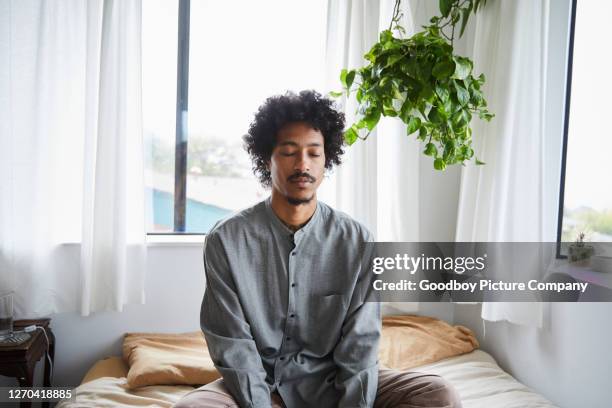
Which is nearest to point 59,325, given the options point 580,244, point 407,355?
point 407,355

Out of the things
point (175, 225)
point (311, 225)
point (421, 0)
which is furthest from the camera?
point (175, 225)

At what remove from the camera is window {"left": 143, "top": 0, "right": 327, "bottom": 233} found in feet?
8.39

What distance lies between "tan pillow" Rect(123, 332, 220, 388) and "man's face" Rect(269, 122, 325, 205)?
0.83 m

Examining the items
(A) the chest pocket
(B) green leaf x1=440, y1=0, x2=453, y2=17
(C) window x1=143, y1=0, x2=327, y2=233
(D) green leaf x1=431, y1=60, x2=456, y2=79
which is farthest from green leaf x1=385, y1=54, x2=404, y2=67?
(C) window x1=143, y1=0, x2=327, y2=233

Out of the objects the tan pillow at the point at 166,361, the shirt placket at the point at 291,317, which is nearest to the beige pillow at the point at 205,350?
the tan pillow at the point at 166,361

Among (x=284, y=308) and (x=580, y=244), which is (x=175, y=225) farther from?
(x=580, y=244)

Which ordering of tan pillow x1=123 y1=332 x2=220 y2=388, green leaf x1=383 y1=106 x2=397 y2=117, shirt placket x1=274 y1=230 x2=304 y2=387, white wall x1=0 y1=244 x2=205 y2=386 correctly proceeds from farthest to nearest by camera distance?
white wall x1=0 y1=244 x2=205 y2=386
tan pillow x1=123 y1=332 x2=220 y2=388
green leaf x1=383 y1=106 x2=397 y2=117
shirt placket x1=274 y1=230 x2=304 y2=387

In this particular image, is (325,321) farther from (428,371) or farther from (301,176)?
(428,371)

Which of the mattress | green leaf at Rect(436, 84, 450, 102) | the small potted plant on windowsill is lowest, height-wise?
the mattress

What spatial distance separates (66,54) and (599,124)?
2.21 meters

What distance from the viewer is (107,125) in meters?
2.13

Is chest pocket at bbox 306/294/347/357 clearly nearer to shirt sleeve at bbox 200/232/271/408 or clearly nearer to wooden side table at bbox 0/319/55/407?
shirt sleeve at bbox 200/232/271/408

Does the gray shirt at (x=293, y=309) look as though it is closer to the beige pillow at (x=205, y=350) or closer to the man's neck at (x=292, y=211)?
the man's neck at (x=292, y=211)

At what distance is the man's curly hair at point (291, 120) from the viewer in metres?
1.59
